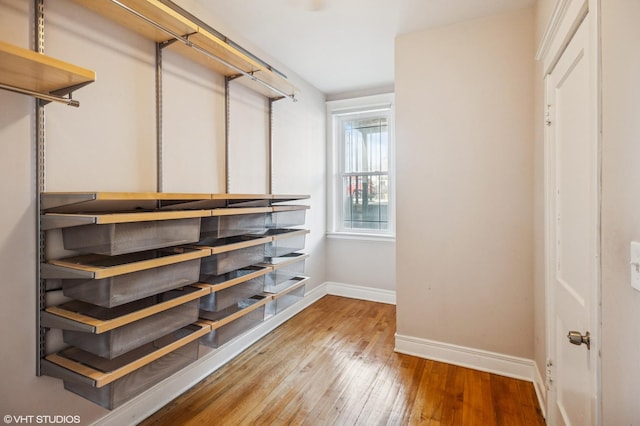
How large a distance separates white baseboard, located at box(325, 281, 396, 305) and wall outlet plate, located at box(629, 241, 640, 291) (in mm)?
2961

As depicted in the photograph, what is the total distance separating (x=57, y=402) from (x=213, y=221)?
1051mm

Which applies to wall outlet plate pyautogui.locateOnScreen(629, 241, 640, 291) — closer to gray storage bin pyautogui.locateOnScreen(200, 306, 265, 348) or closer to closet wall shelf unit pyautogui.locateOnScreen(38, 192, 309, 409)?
closet wall shelf unit pyautogui.locateOnScreen(38, 192, 309, 409)

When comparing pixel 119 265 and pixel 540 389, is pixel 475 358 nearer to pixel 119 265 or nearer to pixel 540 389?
pixel 540 389

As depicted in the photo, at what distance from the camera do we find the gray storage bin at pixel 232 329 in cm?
174

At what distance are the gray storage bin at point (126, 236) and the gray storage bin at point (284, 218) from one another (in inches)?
26.6

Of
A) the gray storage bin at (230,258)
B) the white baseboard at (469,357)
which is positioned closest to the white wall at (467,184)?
the white baseboard at (469,357)

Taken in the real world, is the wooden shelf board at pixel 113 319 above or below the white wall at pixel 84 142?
below

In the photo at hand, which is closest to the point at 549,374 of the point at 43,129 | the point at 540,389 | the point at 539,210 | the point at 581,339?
the point at 540,389

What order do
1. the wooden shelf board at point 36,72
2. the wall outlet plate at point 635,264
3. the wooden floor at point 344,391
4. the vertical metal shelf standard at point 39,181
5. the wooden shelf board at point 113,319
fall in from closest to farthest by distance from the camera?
the wall outlet plate at point 635,264, the wooden shelf board at point 36,72, the wooden shelf board at point 113,319, the vertical metal shelf standard at point 39,181, the wooden floor at point 344,391

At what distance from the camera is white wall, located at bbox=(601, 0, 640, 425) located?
789 millimetres

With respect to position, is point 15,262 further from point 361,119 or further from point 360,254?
point 361,119

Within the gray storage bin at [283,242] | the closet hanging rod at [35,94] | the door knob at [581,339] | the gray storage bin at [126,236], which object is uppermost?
the closet hanging rod at [35,94]

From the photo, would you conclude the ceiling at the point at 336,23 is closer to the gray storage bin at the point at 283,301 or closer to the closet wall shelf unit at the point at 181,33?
the closet wall shelf unit at the point at 181,33

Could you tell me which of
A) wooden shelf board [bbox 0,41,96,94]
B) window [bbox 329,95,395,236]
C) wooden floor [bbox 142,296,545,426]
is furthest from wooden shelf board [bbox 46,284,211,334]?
window [bbox 329,95,395,236]
